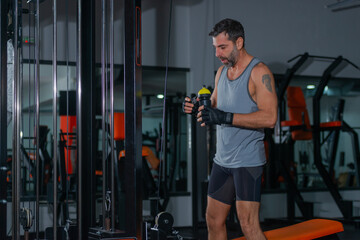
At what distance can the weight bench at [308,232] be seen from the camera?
3.58 meters

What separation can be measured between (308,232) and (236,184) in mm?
1027

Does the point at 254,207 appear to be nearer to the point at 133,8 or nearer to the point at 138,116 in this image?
the point at 138,116

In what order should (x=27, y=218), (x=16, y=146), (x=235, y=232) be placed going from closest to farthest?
1. (x=16, y=146)
2. (x=27, y=218)
3. (x=235, y=232)

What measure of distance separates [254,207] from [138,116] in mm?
809

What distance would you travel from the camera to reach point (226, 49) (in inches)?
119

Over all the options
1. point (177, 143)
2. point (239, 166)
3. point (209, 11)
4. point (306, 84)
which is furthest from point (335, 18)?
point (239, 166)

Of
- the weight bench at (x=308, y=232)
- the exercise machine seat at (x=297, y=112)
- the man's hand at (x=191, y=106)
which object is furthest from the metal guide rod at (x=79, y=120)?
the exercise machine seat at (x=297, y=112)

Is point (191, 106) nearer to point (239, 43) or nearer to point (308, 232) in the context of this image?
point (239, 43)

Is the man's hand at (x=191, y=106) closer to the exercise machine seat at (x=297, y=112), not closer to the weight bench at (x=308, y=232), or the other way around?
the weight bench at (x=308, y=232)

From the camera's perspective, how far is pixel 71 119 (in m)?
5.89

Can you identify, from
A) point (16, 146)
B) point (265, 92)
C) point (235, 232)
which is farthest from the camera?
point (235, 232)

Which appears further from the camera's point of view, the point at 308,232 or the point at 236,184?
the point at 308,232

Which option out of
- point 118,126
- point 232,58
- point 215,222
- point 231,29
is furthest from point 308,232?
point 118,126

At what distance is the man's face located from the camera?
9.90 ft
